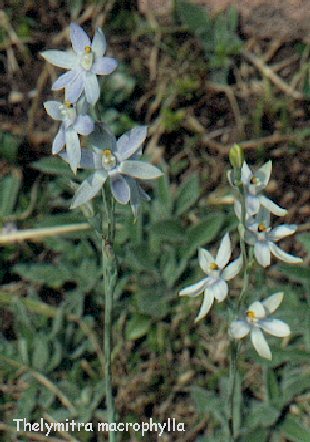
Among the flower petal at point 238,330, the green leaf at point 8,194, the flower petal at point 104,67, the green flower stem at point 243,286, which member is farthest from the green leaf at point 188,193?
the flower petal at point 104,67

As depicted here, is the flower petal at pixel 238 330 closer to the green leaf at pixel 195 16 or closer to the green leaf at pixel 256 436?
the green leaf at pixel 256 436

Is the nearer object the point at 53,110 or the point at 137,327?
the point at 53,110

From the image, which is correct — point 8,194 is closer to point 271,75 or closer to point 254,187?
point 271,75

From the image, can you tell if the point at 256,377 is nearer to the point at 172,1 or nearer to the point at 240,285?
Answer: the point at 240,285

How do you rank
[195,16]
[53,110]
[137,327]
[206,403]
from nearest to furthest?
[53,110]
[206,403]
[137,327]
[195,16]

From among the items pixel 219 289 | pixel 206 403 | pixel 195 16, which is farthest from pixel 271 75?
pixel 219 289

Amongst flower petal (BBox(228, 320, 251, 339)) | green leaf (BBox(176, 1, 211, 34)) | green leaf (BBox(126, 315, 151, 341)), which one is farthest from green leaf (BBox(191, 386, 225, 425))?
green leaf (BBox(176, 1, 211, 34))
